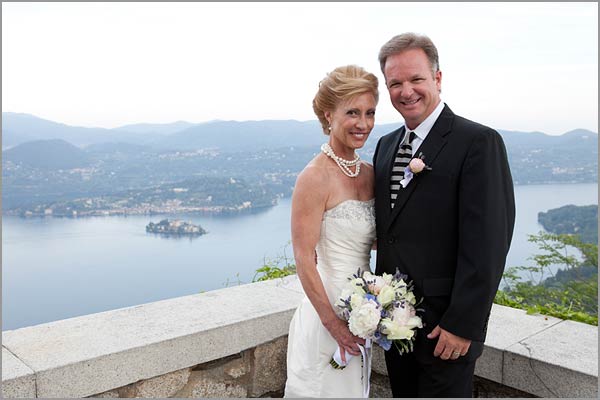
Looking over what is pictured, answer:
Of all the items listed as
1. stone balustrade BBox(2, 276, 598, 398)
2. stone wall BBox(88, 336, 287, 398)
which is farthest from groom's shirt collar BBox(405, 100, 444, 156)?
stone wall BBox(88, 336, 287, 398)

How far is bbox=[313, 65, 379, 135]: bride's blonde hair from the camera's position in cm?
197

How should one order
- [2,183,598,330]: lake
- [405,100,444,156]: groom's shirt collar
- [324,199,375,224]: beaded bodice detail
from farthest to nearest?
[2,183,598,330]: lake < [324,199,375,224]: beaded bodice detail < [405,100,444,156]: groom's shirt collar

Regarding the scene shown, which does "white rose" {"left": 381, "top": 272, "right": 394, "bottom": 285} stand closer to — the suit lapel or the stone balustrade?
the suit lapel

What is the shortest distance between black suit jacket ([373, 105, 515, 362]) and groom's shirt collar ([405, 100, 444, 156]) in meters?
0.03

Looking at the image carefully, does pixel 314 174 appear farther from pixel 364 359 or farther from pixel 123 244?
pixel 123 244

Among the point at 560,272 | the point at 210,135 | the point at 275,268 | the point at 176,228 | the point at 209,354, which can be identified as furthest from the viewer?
the point at 210,135

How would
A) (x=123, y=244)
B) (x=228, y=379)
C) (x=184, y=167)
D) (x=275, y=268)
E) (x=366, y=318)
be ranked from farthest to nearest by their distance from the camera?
(x=184, y=167), (x=123, y=244), (x=275, y=268), (x=228, y=379), (x=366, y=318)

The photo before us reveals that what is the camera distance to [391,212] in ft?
6.39

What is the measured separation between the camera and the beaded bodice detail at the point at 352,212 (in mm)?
2051

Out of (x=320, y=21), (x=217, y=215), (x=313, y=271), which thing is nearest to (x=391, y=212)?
(x=313, y=271)

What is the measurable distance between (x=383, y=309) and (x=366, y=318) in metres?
0.08

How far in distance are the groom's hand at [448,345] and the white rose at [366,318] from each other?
0.79 ft

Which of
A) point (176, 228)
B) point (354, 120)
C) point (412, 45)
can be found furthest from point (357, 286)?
point (176, 228)

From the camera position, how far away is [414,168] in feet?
6.01
